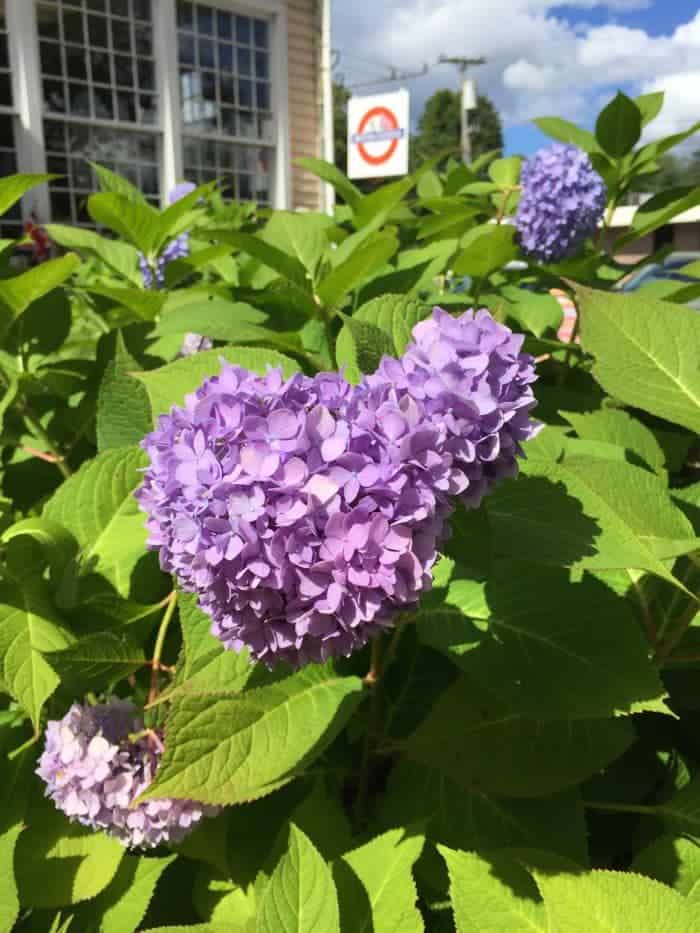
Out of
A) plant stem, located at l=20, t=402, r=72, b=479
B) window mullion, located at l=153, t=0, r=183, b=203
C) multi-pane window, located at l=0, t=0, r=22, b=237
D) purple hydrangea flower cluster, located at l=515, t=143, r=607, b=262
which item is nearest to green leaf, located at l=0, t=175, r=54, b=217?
plant stem, located at l=20, t=402, r=72, b=479

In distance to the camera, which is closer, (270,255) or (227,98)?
(270,255)

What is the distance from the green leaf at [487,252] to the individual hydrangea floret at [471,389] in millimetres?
875

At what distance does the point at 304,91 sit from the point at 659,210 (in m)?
13.4

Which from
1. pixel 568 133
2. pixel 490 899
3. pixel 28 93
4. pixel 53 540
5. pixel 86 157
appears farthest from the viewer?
pixel 86 157

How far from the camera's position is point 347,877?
109cm

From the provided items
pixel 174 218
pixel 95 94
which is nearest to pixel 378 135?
pixel 95 94

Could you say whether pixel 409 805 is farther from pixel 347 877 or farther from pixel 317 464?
pixel 317 464

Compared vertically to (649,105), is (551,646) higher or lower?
lower

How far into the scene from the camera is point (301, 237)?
1896mm

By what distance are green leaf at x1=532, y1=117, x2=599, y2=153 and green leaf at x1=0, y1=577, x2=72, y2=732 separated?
6.73 ft

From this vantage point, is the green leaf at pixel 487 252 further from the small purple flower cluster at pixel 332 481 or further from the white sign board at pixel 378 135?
the white sign board at pixel 378 135

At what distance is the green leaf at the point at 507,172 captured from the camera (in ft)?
8.96

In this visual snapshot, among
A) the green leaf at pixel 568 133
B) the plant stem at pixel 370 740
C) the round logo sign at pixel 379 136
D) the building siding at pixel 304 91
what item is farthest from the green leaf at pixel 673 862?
the building siding at pixel 304 91

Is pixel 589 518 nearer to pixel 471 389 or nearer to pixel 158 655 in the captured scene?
pixel 471 389
